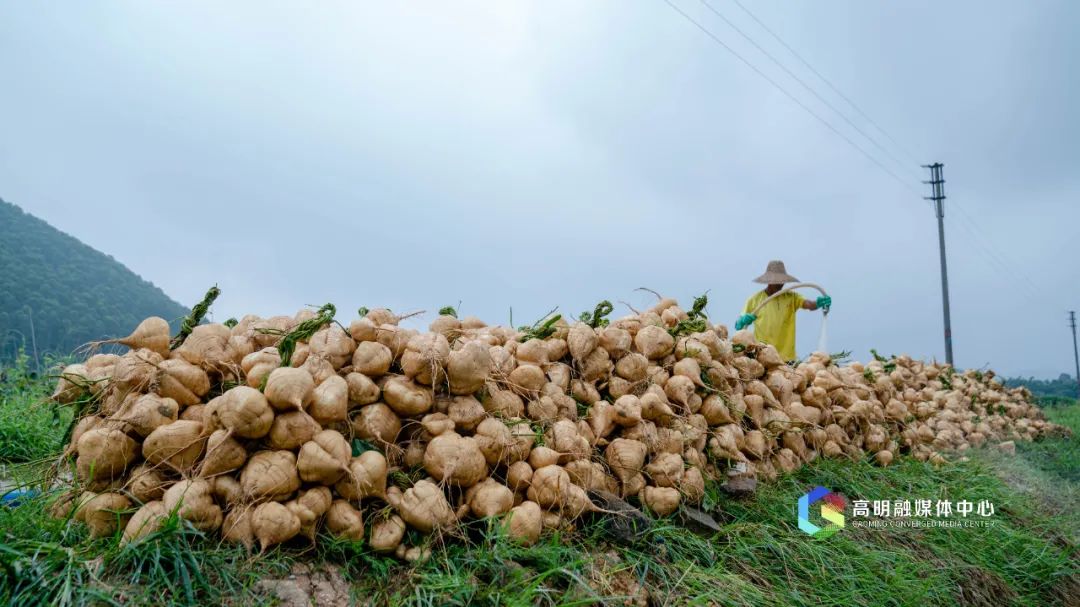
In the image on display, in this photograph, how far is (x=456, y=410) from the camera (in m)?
3.07

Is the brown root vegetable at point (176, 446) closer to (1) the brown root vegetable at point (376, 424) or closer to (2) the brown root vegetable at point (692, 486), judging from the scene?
(1) the brown root vegetable at point (376, 424)

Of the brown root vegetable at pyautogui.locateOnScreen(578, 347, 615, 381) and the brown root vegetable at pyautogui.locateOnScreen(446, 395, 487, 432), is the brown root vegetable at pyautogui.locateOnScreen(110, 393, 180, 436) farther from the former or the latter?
the brown root vegetable at pyautogui.locateOnScreen(578, 347, 615, 381)

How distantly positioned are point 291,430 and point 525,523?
43.6 inches

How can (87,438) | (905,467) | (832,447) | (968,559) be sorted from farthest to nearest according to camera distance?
(905,467) → (832,447) → (968,559) → (87,438)

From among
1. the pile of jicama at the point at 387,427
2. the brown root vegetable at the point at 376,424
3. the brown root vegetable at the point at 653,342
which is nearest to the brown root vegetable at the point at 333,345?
the pile of jicama at the point at 387,427

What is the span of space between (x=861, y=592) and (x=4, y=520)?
416cm

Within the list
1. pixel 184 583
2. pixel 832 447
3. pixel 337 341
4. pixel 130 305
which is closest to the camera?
pixel 184 583

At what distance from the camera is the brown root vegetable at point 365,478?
2.67 m

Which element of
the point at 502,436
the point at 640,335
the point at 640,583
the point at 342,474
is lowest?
the point at 640,583

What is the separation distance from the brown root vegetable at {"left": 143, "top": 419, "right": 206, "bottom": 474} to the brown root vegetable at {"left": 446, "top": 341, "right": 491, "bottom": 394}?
1114 mm

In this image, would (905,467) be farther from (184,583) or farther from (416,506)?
(184,583)

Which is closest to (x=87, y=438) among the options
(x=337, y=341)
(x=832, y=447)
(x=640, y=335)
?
(x=337, y=341)

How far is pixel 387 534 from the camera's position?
8.75ft

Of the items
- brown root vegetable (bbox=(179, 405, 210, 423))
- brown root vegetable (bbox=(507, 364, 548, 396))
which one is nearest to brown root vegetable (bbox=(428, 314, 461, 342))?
brown root vegetable (bbox=(507, 364, 548, 396))
